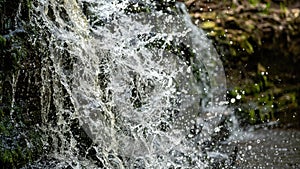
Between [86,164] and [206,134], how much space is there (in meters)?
1.16

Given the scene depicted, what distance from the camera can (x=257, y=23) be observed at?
200 inches

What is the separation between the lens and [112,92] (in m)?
3.36

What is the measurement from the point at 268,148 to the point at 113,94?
1.20 metres

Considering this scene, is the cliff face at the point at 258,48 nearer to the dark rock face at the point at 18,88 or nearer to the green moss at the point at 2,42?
the dark rock face at the point at 18,88

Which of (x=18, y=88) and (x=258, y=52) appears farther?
(x=258, y=52)

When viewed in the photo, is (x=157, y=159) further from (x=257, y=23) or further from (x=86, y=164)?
(x=257, y=23)

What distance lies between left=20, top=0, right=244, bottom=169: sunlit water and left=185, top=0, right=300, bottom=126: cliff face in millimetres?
758

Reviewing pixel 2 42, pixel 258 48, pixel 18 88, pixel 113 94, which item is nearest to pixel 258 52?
pixel 258 48

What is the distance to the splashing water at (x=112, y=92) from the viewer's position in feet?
10.1

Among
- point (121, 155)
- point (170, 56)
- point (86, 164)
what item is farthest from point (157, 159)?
point (170, 56)

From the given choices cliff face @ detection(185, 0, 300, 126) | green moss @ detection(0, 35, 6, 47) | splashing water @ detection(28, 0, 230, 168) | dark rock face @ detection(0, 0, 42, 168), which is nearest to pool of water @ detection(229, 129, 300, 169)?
splashing water @ detection(28, 0, 230, 168)

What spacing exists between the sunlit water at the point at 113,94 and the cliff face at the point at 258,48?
76 cm

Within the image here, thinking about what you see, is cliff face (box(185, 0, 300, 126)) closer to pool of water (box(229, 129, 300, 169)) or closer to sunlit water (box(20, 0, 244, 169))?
pool of water (box(229, 129, 300, 169))

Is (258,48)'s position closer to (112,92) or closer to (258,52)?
(258,52)
